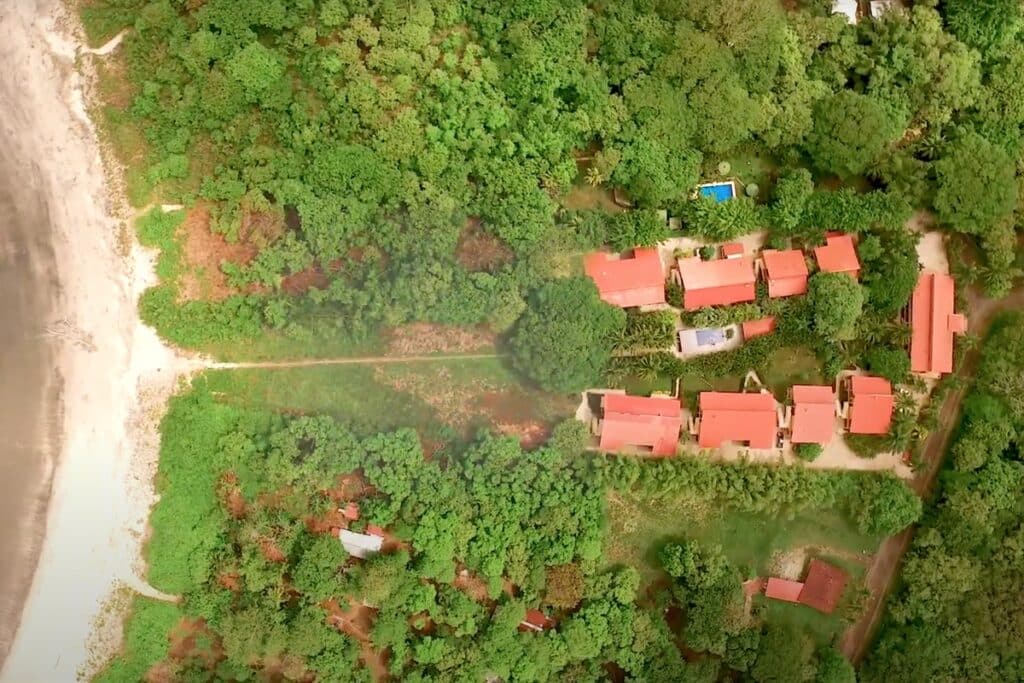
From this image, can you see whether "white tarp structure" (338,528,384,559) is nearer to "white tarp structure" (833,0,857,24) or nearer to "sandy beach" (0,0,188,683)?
"sandy beach" (0,0,188,683)

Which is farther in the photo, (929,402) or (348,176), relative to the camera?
(929,402)

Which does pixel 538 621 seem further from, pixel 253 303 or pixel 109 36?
pixel 109 36

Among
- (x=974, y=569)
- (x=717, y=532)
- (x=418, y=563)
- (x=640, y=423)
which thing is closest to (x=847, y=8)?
(x=640, y=423)

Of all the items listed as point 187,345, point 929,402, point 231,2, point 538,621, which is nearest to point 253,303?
point 187,345

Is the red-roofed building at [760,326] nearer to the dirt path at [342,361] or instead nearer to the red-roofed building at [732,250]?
the red-roofed building at [732,250]

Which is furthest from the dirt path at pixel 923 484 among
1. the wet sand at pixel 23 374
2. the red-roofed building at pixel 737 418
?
the wet sand at pixel 23 374

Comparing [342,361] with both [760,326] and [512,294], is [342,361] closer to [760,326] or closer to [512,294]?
[512,294]
